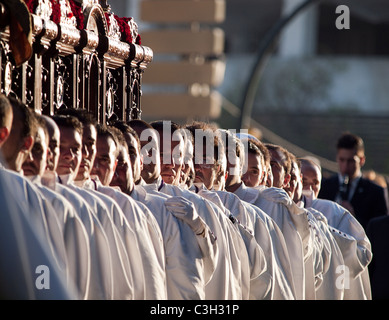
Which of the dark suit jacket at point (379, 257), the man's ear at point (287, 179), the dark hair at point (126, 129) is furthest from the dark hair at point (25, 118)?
the dark suit jacket at point (379, 257)

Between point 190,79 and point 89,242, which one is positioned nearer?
point 89,242

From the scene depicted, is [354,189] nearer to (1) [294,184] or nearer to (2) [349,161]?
(2) [349,161]

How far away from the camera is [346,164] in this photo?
1209cm

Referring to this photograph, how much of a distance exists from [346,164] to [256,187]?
3548 millimetres

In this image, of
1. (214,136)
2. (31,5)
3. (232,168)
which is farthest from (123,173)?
(232,168)

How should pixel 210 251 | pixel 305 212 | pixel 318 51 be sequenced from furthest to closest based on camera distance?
pixel 318 51 < pixel 305 212 < pixel 210 251

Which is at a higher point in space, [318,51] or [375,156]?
[318,51]

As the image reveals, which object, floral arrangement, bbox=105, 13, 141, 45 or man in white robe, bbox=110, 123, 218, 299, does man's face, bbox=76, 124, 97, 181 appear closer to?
man in white robe, bbox=110, 123, 218, 299

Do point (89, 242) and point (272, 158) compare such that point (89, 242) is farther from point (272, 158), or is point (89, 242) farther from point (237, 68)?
point (237, 68)

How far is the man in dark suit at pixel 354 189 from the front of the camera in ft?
39.3

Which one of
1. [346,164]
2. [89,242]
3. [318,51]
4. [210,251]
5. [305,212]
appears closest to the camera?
[89,242]

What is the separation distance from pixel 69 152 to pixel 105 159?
1.52ft

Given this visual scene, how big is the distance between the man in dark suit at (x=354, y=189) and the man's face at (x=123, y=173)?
569 centimetres
